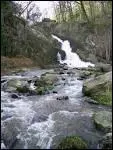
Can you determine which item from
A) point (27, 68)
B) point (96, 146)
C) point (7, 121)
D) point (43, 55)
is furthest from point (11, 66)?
point (96, 146)

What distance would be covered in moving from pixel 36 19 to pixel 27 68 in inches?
993

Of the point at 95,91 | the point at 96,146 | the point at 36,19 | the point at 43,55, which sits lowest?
the point at 96,146

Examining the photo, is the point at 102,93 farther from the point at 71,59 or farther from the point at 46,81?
the point at 71,59

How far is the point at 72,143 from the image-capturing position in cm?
803

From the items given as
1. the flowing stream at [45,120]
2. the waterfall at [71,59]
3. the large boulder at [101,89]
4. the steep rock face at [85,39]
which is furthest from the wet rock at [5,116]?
the steep rock face at [85,39]

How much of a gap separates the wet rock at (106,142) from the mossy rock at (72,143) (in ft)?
1.57

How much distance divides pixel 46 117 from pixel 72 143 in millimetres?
2970

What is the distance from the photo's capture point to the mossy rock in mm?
7936

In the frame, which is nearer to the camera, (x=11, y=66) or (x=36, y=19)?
(x=11, y=66)

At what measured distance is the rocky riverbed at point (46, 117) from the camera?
343 inches

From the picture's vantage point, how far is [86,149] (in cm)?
804

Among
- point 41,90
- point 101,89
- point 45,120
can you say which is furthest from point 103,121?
point 41,90

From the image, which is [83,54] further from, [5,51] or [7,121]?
[7,121]

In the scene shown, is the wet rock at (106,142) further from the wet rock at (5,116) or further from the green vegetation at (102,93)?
the green vegetation at (102,93)
